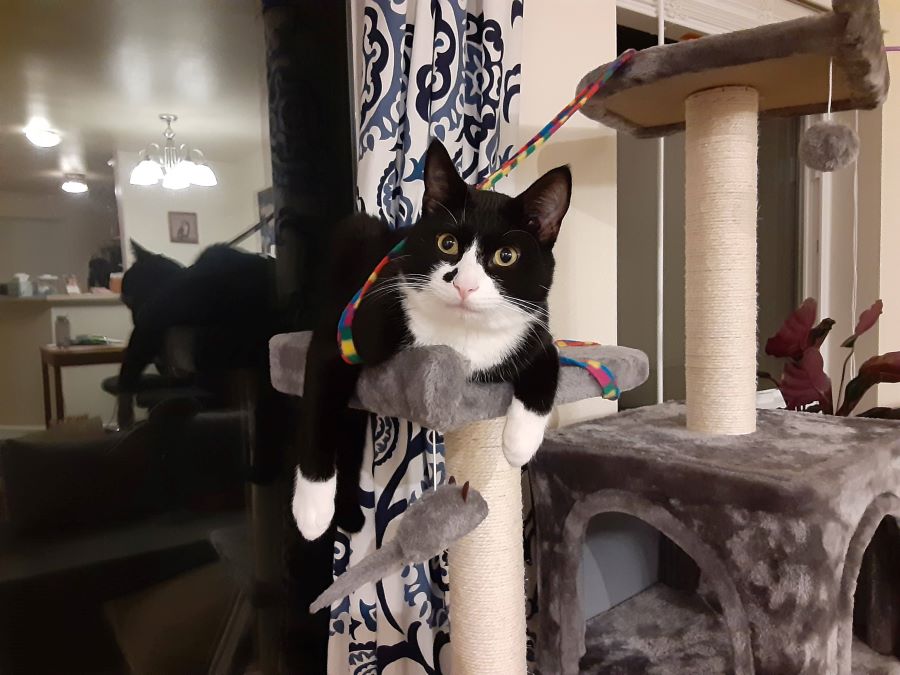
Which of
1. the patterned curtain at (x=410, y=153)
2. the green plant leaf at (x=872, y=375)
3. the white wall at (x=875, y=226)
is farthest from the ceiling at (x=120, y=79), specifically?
the white wall at (x=875, y=226)

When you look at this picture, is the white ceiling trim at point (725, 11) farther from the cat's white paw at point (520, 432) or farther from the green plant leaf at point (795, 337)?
the cat's white paw at point (520, 432)

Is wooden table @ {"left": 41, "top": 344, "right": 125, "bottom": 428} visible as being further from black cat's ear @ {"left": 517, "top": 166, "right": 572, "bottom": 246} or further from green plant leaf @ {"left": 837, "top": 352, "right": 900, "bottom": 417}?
green plant leaf @ {"left": 837, "top": 352, "right": 900, "bottom": 417}

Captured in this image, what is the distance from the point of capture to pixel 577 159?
128 cm

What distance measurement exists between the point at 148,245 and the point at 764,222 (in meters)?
1.88

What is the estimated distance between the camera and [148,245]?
3.51ft

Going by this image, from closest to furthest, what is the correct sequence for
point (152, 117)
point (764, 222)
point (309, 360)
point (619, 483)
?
1. point (309, 360)
2. point (619, 483)
3. point (152, 117)
4. point (764, 222)

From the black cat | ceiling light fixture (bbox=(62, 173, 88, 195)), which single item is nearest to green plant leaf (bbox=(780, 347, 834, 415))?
the black cat

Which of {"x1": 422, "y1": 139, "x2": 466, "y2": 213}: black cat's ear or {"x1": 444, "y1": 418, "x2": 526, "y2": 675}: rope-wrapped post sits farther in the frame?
{"x1": 444, "y1": 418, "x2": 526, "y2": 675}: rope-wrapped post

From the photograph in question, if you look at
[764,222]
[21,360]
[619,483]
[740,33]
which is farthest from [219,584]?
[764,222]

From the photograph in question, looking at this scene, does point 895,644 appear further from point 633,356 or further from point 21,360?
point 21,360

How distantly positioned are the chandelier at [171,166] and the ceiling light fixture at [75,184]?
0.07 meters

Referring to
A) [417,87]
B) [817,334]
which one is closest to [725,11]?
[817,334]

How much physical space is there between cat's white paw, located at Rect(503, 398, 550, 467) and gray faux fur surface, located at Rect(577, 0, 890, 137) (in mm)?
526

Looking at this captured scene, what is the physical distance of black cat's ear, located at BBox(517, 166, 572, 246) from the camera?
0.70 metres
